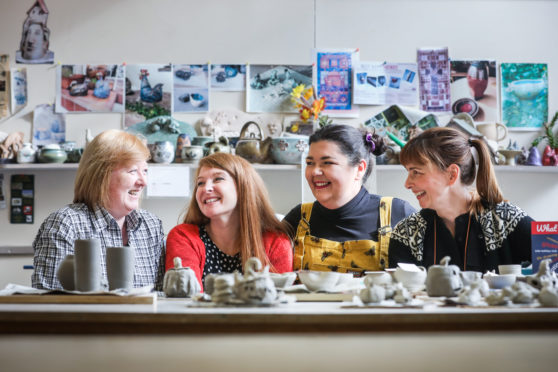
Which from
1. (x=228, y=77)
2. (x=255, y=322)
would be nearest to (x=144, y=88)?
(x=228, y=77)

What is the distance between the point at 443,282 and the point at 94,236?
1373 millimetres

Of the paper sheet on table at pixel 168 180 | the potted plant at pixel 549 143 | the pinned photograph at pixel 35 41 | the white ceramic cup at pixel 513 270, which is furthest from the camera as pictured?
the pinned photograph at pixel 35 41

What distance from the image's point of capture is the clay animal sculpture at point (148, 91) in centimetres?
388

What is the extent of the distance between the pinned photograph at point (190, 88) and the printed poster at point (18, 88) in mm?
977

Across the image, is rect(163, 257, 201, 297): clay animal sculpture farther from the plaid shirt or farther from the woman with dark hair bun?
the woman with dark hair bun

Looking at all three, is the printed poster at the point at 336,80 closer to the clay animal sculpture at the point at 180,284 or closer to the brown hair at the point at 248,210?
the brown hair at the point at 248,210

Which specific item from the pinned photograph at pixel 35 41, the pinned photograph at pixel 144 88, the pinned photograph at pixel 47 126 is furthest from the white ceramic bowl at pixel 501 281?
the pinned photograph at pixel 35 41

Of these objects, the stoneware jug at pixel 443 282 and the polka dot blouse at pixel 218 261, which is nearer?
the stoneware jug at pixel 443 282

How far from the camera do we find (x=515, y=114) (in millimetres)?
3986

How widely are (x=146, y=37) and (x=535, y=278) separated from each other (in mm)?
3110

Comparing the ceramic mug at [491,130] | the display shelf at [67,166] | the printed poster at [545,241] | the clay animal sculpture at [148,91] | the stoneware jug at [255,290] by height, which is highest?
the clay animal sculpture at [148,91]

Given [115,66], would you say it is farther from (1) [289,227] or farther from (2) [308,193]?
(1) [289,227]

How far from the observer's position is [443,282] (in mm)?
1514

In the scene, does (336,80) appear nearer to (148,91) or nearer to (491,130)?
(491,130)
